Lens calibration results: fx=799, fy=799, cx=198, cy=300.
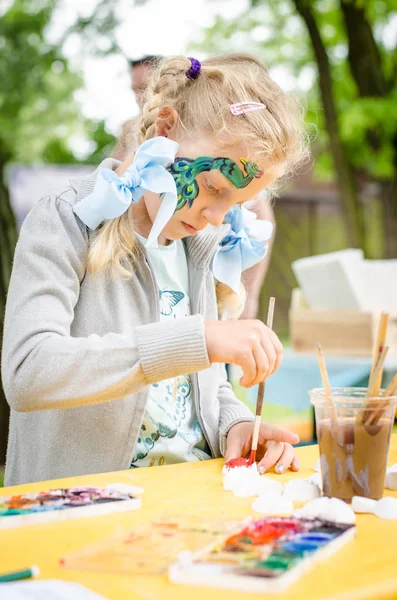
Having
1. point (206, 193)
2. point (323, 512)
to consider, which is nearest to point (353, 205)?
point (206, 193)

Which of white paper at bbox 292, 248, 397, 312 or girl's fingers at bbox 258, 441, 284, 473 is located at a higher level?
girl's fingers at bbox 258, 441, 284, 473

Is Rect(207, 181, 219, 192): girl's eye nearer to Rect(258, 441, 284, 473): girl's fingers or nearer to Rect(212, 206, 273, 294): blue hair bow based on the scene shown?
Rect(212, 206, 273, 294): blue hair bow

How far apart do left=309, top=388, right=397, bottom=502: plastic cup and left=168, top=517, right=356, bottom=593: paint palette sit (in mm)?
191

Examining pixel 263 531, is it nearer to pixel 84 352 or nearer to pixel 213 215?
pixel 84 352

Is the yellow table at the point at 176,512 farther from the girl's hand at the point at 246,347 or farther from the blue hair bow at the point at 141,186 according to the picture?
the blue hair bow at the point at 141,186

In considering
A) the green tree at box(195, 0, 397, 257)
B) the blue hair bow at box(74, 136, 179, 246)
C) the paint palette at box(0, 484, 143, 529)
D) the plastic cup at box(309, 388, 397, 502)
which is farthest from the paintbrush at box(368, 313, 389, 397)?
the green tree at box(195, 0, 397, 257)

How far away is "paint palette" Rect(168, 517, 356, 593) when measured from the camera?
0.84 metres

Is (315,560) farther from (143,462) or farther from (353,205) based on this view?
(353,205)

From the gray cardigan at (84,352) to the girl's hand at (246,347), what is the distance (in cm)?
2

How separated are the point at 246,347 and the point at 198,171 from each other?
0.56 meters

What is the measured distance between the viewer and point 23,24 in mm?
7793

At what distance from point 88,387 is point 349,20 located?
7.53m

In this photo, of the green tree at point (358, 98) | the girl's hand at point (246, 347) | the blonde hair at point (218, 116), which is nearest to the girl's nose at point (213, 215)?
the blonde hair at point (218, 116)

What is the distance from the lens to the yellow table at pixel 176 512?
0.84m
